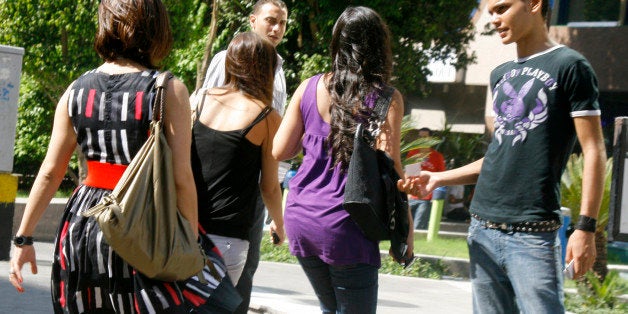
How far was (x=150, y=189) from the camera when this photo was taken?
336 cm

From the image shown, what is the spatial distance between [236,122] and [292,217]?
495mm

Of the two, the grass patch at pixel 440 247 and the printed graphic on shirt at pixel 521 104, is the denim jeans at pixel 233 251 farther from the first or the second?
the grass patch at pixel 440 247

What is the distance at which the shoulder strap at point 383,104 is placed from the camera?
4.16 metres

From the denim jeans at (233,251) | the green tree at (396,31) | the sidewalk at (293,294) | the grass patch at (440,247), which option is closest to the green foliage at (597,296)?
the sidewalk at (293,294)

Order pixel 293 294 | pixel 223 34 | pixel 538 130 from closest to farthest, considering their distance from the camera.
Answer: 1. pixel 538 130
2. pixel 293 294
3. pixel 223 34

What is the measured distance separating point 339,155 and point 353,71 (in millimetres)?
338

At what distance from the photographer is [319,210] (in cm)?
421

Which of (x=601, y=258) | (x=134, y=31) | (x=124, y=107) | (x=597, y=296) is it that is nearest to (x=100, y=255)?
(x=124, y=107)

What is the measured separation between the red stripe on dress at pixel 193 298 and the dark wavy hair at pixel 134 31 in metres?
0.77

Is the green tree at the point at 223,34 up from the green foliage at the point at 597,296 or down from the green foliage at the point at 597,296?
up

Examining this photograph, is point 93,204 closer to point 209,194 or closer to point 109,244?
point 109,244

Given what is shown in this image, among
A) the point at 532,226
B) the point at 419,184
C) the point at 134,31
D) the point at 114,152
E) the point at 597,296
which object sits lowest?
the point at 597,296

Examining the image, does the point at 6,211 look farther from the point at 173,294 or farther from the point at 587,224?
the point at 587,224

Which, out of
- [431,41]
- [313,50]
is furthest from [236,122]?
[431,41]
